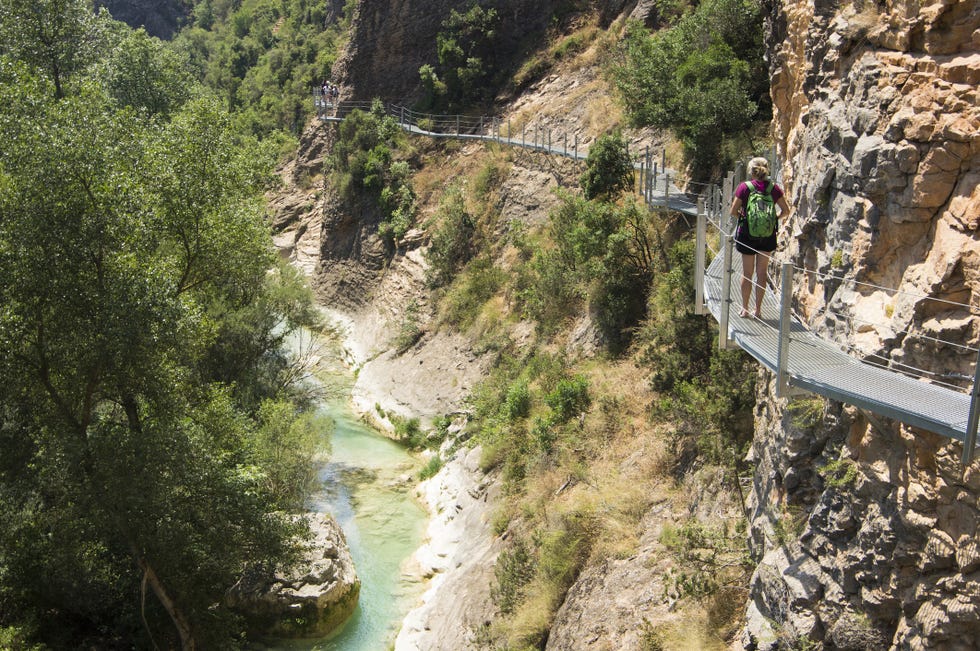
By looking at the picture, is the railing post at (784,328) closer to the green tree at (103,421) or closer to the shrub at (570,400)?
the green tree at (103,421)

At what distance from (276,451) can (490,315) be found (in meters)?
10.1

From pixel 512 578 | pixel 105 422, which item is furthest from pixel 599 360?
pixel 105 422

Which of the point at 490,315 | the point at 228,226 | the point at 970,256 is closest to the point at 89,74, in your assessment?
the point at 228,226

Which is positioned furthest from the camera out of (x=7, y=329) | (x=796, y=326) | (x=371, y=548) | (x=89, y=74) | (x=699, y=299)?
(x=89, y=74)

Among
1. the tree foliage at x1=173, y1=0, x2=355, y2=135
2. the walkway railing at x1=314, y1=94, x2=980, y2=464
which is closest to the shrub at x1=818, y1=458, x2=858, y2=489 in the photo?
the walkway railing at x1=314, y1=94, x2=980, y2=464

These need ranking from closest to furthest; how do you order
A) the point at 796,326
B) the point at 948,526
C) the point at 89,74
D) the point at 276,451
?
the point at 948,526 → the point at 796,326 → the point at 276,451 → the point at 89,74

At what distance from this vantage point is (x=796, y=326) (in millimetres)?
8398

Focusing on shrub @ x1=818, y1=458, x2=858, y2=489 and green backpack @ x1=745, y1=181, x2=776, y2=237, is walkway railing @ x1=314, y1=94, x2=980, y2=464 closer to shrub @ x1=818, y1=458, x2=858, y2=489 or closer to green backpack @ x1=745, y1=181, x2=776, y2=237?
green backpack @ x1=745, y1=181, x2=776, y2=237

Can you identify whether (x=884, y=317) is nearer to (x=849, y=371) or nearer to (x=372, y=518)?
(x=849, y=371)

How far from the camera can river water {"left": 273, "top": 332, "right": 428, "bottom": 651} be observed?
1645cm

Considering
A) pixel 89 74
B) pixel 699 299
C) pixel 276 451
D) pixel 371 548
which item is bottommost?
pixel 371 548

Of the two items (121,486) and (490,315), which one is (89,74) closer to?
(490,315)

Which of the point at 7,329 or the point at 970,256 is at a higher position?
the point at 970,256

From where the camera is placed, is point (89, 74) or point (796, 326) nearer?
point (796, 326)
